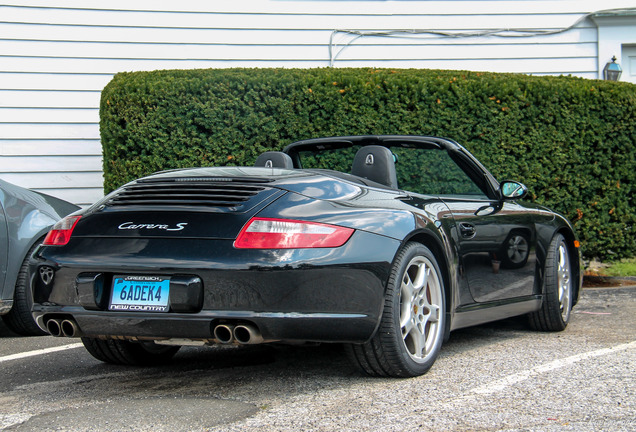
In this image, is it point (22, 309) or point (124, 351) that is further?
point (22, 309)

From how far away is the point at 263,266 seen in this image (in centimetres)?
360

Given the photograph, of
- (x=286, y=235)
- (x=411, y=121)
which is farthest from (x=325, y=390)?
(x=411, y=121)

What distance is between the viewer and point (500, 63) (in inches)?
433

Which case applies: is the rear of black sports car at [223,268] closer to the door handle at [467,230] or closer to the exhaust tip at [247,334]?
the exhaust tip at [247,334]

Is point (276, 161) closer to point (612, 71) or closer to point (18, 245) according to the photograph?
point (18, 245)

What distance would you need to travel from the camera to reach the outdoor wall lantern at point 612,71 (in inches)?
425

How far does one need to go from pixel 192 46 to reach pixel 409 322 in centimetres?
704

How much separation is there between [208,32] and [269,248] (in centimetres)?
723

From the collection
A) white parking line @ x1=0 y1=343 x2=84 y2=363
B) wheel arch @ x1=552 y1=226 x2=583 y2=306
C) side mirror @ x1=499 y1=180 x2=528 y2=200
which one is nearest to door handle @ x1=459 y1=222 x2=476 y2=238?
side mirror @ x1=499 y1=180 x2=528 y2=200

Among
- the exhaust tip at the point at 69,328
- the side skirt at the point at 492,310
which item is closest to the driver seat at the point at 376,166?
the side skirt at the point at 492,310

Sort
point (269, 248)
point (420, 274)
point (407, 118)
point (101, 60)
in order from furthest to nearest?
point (101, 60) → point (407, 118) → point (420, 274) → point (269, 248)

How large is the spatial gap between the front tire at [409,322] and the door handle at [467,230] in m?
0.43

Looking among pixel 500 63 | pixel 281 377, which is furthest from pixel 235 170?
pixel 500 63

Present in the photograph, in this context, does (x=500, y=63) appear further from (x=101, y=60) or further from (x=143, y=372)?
(x=143, y=372)
